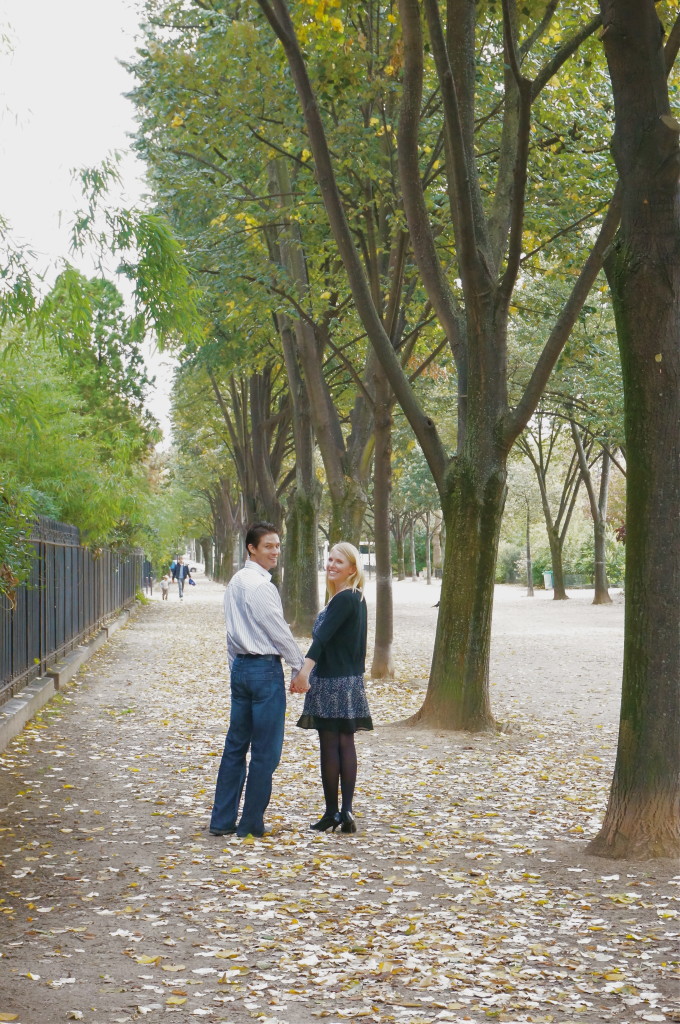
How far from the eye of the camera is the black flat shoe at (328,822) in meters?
7.00

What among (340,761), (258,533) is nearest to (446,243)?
(258,533)

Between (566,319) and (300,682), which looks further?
(566,319)

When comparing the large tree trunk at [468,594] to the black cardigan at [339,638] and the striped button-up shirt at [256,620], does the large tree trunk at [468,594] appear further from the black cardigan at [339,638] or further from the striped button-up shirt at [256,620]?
the striped button-up shirt at [256,620]

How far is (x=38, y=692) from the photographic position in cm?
1261

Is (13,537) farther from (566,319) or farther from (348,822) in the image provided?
(566,319)

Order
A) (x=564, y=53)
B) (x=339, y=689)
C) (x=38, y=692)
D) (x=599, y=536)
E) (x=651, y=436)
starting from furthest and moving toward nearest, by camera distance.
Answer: (x=599, y=536) → (x=38, y=692) → (x=564, y=53) → (x=339, y=689) → (x=651, y=436)

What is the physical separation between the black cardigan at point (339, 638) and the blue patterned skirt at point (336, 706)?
0.06 m

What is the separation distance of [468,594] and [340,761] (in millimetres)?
3885

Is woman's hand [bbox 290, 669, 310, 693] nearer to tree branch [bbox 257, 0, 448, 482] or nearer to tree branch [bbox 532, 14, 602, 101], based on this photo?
tree branch [bbox 257, 0, 448, 482]

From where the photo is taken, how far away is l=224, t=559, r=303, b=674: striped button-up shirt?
673cm

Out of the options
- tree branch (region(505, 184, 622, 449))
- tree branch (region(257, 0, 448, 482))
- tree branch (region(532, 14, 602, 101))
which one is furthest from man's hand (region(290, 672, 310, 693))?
tree branch (region(532, 14, 602, 101))

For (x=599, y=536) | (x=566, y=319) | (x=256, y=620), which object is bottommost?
(x=256, y=620)

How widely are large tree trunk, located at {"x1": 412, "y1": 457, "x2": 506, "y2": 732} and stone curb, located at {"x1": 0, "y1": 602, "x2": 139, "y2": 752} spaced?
4.00 metres

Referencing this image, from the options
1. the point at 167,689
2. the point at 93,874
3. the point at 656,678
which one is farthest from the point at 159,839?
the point at 167,689
